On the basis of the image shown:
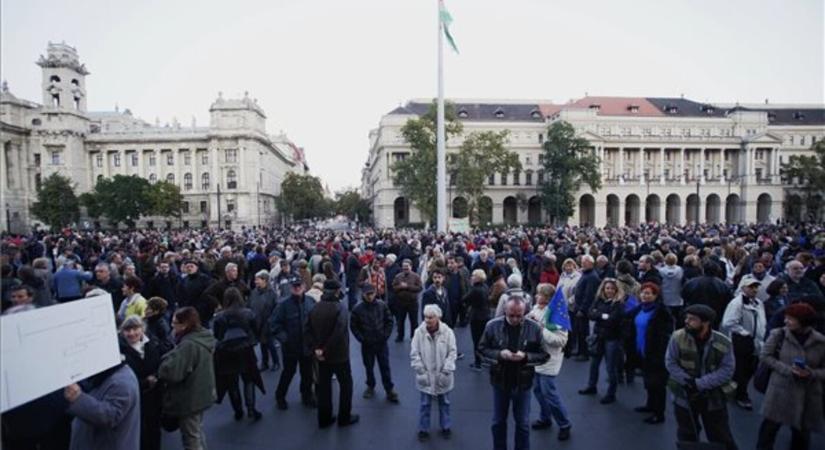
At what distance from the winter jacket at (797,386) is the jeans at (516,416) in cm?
260

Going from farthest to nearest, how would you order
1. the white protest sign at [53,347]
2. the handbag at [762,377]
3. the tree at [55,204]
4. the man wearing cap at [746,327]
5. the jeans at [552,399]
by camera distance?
the tree at [55,204] < the man wearing cap at [746,327] < the jeans at [552,399] < the handbag at [762,377] < the white protest sign at [53,347]

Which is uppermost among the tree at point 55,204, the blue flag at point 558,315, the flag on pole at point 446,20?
the flag on pole at point 446,20

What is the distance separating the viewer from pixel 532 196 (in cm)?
5991

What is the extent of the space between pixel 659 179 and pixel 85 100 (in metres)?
83.0

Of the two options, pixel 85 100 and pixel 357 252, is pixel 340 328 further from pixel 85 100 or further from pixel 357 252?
pixel 85 100

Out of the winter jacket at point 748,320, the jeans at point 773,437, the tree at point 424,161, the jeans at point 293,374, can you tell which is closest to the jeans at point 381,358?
the jeans at point 293,374

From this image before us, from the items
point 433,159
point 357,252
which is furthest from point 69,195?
point 357,252

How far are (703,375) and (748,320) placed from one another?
2.40 metres

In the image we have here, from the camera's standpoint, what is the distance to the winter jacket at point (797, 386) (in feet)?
15.2

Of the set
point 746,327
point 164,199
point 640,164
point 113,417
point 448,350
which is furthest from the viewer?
point 640,164

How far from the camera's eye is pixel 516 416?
Result: 16.8ft

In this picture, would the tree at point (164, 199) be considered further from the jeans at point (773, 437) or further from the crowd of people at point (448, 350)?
the jeans at point (773, 437)

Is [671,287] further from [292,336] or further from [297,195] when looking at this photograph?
[297,195]

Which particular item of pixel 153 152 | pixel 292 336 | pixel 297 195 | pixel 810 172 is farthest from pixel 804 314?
pixel 153 152
